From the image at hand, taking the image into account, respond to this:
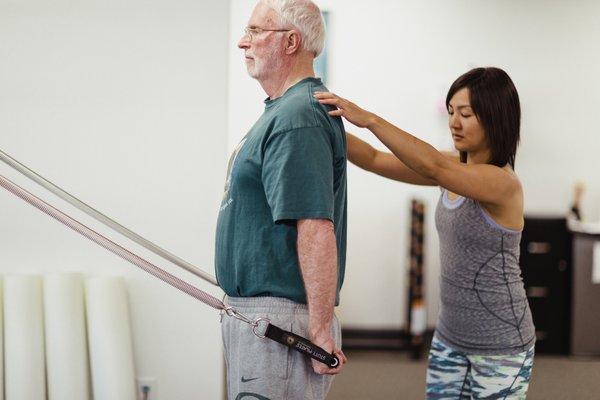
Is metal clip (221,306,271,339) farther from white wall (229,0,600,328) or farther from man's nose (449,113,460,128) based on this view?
white wall (229,0,600,328)

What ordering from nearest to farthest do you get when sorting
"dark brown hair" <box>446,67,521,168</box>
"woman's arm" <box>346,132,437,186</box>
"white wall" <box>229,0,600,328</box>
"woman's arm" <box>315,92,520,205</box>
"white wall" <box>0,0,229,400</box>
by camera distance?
"woman's arm" <box>315,92,520,205</box> < "dark brown hair" <box>446,67,521,168</box> < "woman's arm" <box>346,132,437,186</box> < "white wall" <box>0,0,229,400</box> < "white wall" <box>229,0,600,328</box>

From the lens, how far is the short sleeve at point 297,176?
4.72ft

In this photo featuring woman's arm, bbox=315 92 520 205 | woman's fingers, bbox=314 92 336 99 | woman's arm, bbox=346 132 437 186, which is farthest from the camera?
woman's arm, bbox=346 132 437 186

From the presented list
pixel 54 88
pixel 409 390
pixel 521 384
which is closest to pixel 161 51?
pixel 54 88

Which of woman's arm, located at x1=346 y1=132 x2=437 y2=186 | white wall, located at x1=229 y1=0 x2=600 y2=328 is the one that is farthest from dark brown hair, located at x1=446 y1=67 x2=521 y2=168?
white wall, located at x1=229 y1=0 x2=600 y2=328

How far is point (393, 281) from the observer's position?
503 centimetres

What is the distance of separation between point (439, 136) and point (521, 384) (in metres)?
3.18

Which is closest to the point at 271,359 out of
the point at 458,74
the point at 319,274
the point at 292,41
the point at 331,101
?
the point at 319,274

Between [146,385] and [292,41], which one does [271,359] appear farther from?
[146,385]

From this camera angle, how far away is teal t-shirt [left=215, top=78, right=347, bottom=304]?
4.76 ft

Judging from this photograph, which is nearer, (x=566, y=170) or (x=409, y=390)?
(x=409, y=390)

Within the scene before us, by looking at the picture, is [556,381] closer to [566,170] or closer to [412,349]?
[412,349]

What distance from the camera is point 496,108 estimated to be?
185 cm

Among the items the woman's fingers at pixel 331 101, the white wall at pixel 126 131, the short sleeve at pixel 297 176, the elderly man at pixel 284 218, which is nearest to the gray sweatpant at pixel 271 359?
the elderly man at pixel 284 218
